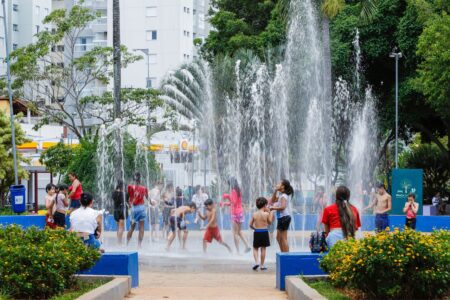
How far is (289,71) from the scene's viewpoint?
45.3 meters

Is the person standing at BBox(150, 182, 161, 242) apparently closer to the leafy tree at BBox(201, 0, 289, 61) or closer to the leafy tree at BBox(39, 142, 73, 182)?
the leafy tree at BBox(39, 142, 73, 182)

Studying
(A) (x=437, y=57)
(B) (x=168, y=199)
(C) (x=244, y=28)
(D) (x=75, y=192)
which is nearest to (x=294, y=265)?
(D) (x=75, y=192)

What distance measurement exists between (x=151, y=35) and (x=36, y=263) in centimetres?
7401

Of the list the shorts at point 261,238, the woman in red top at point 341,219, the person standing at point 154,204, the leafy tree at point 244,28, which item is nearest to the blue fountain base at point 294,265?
the woman in red top at point 341,219

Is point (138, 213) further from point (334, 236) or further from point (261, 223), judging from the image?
point (334, 236)

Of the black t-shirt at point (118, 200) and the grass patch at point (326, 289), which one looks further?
the black t-shirt at point (118, 200)

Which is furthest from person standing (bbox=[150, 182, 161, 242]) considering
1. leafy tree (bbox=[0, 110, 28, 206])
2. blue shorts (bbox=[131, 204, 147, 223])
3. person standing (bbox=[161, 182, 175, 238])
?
leafy tree (bbox=[0, 110, 28, 206])

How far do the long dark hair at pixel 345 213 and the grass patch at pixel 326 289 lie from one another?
75 cm

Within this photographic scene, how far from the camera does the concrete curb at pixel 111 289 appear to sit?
11977mm

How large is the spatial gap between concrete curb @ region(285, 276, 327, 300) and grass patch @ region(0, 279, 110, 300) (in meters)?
2.52

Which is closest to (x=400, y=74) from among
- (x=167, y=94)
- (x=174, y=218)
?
(x=167, y=94)

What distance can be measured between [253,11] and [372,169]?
34.5 feet

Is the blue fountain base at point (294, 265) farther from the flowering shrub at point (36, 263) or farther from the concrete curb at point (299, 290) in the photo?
the flowering shrub at point (36, 263)

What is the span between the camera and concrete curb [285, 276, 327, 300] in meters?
11.9
